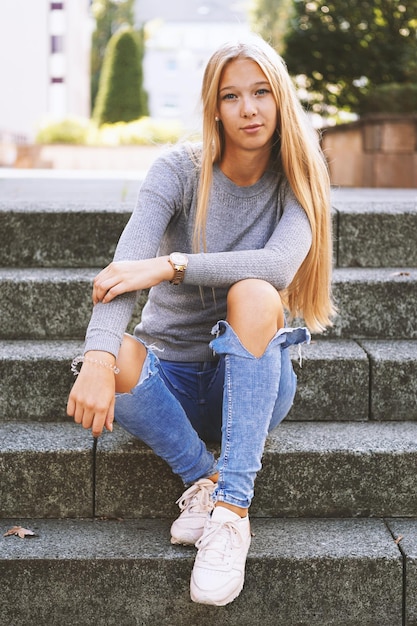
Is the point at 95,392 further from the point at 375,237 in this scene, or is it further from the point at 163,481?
the point at 375,237

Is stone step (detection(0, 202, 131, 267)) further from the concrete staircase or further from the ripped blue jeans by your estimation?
the ripped blue jeans

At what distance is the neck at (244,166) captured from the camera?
2.20 metres

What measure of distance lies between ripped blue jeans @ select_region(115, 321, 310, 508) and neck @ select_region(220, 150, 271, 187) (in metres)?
0.49

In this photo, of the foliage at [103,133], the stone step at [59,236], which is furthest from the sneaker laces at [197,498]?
the foliage at [103,133]

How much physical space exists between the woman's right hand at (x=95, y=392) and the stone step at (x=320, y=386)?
627 mm

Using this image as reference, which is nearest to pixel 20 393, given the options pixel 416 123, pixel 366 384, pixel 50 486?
pixel 50 486

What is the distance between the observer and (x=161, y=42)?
1975 inches

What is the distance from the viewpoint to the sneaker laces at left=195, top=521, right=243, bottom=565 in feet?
6.12

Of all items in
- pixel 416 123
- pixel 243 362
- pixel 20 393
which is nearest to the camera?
pixel 243 362

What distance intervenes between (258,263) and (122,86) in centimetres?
1629

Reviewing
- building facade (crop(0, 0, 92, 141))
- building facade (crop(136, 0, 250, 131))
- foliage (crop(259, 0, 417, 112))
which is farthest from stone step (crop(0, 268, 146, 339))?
building facade (crop(136, 0, 250, 131))

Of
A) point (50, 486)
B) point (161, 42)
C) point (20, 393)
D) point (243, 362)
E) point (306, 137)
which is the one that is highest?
point (161, 42)

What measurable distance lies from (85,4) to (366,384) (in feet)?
152

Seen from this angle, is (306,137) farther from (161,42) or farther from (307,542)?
(161,42)
